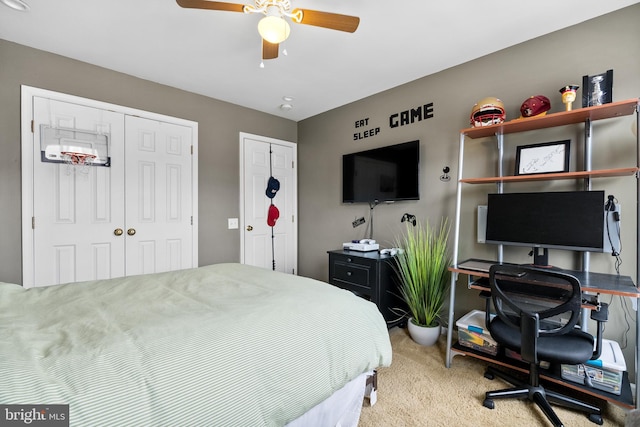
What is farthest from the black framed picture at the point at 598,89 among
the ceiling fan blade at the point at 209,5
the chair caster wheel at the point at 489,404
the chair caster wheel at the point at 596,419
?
the ceiling fan blade at the point at 209,5

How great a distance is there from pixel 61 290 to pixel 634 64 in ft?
Result: 12.0

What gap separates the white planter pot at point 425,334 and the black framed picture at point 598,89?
77.5 inches

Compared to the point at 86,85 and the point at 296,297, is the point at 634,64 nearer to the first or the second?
the point at 296,297

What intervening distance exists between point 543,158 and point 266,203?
2.95 meters

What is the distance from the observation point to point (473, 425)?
160cm

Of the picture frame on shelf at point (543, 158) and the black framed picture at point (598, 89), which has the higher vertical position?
the black framed picture at point (598, 89)

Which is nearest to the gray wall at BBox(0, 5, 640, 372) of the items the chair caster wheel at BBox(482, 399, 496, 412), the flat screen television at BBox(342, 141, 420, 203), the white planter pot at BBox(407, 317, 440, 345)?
the flat screen television at BBox(342, 141, 420, 203)

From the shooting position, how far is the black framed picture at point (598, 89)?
5.82 ft

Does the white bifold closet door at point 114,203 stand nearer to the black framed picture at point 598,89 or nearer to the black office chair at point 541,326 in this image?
the black office chair at point 541,326

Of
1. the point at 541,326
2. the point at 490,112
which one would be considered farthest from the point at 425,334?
the point at 490,112

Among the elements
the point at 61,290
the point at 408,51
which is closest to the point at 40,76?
the point at 61,290

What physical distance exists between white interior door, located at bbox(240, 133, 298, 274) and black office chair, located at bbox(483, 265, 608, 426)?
278 cm

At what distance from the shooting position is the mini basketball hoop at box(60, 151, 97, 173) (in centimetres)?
252

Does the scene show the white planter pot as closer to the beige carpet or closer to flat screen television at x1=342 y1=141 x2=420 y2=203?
the beige carpet
